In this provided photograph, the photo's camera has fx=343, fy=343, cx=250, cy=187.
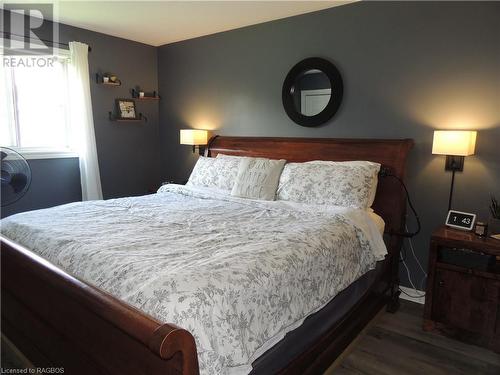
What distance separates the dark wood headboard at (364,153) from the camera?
8.61ft

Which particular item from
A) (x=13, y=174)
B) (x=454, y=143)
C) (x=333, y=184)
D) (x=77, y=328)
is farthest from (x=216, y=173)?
(x=77, y=328)

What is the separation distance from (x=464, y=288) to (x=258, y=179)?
5.23 ft

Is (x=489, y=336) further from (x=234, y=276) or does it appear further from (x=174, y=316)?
(x=174, y=316)

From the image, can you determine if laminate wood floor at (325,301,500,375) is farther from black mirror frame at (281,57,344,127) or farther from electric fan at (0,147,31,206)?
electric fan at (0,147,31,206)

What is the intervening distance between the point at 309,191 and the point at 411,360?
4.11ft

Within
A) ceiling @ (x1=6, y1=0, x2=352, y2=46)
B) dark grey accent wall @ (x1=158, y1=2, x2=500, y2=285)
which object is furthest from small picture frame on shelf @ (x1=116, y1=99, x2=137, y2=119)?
dark grey accent wall @ (x1=158, y1=2, x2=500, y2=285)

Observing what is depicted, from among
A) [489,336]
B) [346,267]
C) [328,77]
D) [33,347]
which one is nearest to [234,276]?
[346,267]

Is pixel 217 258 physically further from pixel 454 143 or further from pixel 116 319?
pixel 454 143

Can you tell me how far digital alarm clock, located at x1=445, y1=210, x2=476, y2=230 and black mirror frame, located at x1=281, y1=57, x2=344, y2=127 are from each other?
1261 mm

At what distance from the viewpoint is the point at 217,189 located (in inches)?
121

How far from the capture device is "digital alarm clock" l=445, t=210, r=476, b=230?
7.52ft

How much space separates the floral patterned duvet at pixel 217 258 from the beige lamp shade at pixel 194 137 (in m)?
1.38

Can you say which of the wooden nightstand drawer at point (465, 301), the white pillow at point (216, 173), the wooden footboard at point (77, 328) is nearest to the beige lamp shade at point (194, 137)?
the white pillow at point (216, 173)

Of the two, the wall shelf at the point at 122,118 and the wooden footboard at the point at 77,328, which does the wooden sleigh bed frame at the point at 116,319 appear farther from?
the wall shelf at the point at 122,118
